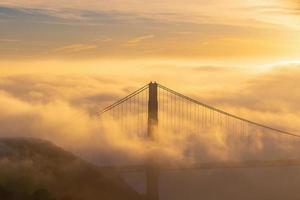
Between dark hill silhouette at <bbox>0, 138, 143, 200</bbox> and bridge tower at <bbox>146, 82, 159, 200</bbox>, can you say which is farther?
dark hill silhouette at <bbox>0, 138, 143, 200</bbox>

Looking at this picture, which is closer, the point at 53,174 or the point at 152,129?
the point at 152,129

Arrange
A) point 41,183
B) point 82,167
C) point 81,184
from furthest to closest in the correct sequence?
point 82,167 < point 81,184 < point 41,183

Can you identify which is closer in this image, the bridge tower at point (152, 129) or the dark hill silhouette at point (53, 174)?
the bridge tower at point (152, 129)

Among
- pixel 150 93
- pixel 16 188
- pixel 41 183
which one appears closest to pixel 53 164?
pixel 41 183

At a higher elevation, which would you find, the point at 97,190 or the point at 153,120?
the point at 153,120

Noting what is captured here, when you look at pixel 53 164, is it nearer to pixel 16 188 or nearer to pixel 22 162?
pixel 22 162

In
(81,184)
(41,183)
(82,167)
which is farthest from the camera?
(82,167)

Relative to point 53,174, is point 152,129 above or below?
above

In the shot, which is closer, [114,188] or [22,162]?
[22,162]
